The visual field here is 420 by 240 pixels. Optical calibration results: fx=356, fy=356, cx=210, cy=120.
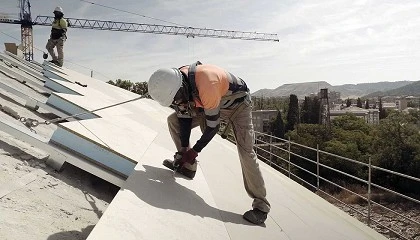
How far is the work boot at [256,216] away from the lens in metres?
2.94

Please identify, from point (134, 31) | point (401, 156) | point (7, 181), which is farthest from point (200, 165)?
point (134, 31)

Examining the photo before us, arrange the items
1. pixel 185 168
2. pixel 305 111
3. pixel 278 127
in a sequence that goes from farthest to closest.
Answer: pixel 305 111 < pixel 278 127 < pixel 185 168

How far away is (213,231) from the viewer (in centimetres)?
251

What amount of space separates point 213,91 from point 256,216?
43.2 inches

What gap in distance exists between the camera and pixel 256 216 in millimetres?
2945

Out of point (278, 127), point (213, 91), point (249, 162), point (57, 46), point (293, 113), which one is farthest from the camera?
point (293, 113)

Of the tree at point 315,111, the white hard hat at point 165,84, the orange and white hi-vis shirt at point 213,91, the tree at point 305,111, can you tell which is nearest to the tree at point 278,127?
the tree at point 315,111

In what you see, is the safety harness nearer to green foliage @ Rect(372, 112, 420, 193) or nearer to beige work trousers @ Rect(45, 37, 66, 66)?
beige work trousers @ Rect(45, 37, 66, 66)

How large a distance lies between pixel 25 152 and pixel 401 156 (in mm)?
45561

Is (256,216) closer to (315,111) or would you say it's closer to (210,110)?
(210,110)

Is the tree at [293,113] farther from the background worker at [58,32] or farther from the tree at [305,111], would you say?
the background worker at [58,32]

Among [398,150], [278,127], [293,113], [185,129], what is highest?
[185,129]

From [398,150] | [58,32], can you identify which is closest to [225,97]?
[58,32]

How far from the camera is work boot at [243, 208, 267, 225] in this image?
294 cm
